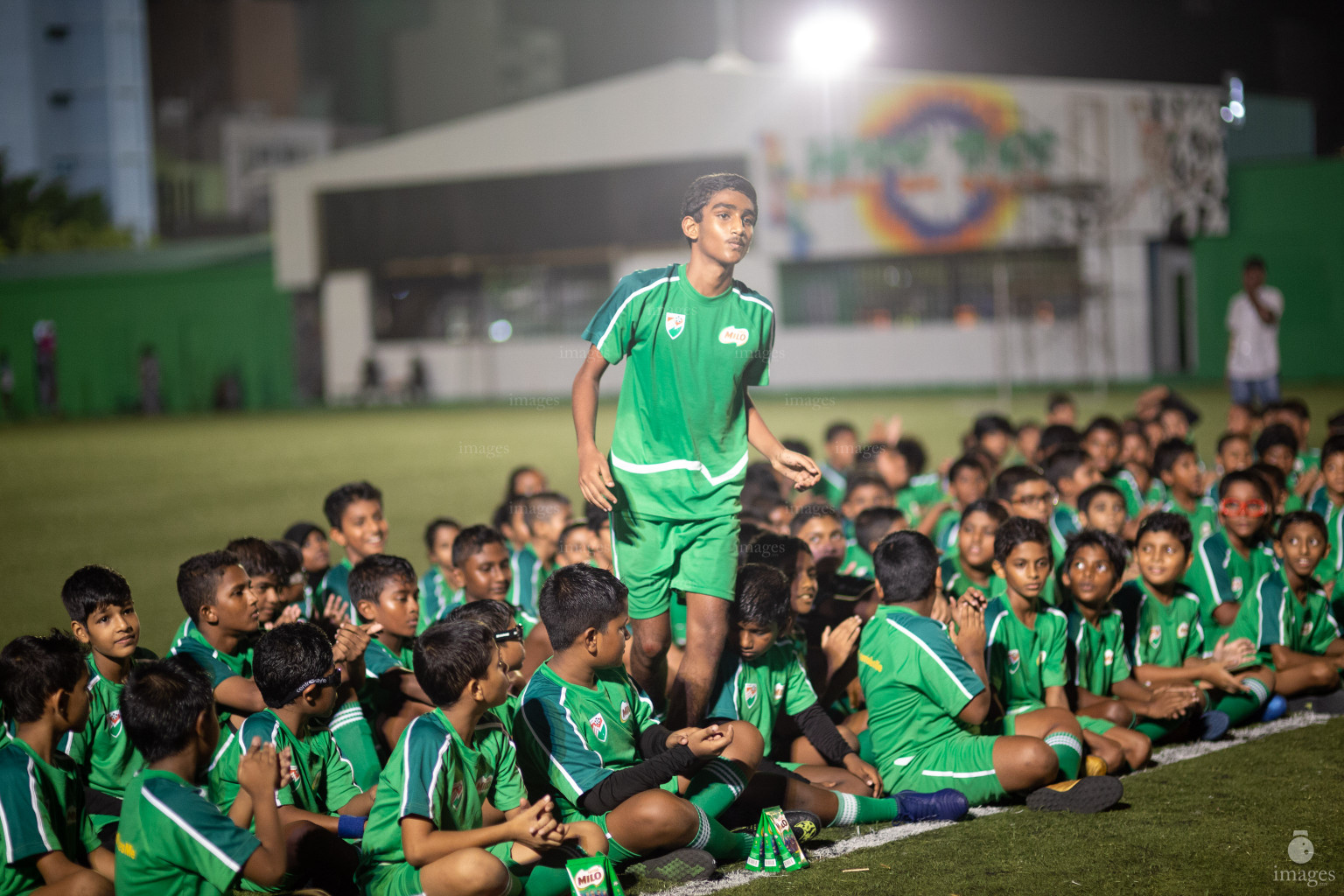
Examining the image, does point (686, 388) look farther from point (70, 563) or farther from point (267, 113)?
point (267, 113)

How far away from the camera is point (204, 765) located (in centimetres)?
290

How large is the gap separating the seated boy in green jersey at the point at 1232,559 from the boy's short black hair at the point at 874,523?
1.17 metres

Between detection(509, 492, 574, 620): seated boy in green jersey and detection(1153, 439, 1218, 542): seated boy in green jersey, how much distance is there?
2798 mm

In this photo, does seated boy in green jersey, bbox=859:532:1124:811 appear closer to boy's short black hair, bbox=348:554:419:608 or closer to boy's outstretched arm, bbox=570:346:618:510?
boy's outstretched arm, bbox=570:346:618:510

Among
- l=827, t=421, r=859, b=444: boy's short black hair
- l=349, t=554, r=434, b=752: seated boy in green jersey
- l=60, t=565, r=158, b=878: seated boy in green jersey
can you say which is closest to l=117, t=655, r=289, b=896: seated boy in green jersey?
l=60, t=565, r=158, b=878: seated boy in green jersey

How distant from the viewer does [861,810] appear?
Result: 382 centimetres

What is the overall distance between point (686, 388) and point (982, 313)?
20.4 meters

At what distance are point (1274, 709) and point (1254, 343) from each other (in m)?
6.40

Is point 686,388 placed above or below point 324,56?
below

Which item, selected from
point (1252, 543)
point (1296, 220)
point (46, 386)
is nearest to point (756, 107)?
point (1296, 220)

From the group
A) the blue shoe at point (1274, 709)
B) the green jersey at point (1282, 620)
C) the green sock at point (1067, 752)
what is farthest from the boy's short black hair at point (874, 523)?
the green sock at point (1067, 752)

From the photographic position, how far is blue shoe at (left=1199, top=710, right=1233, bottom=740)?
177 inches

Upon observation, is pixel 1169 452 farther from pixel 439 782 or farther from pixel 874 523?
pixel 439 782

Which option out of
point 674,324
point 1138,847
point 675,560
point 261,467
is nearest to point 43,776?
point 675,560
